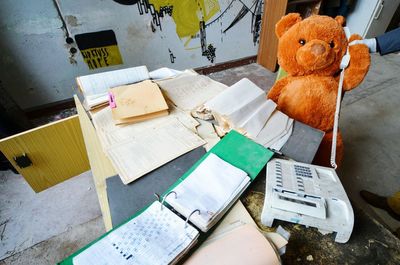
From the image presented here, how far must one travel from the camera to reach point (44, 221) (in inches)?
49.3

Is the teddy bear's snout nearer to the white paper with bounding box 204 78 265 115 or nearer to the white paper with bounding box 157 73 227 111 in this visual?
the white paper with bounding box 204 78 265 115

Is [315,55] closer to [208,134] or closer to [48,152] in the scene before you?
[208,134]

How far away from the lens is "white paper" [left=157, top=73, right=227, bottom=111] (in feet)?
3.17

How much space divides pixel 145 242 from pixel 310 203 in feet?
1.21

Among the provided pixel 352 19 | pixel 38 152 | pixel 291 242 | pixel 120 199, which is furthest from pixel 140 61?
pixel 352 19

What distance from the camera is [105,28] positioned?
5.93 feet

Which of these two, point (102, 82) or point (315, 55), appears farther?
point (102, 82)

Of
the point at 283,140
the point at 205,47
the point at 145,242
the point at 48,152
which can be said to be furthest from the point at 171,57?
the point at 145,242

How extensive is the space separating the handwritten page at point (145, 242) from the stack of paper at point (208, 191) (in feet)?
0.10

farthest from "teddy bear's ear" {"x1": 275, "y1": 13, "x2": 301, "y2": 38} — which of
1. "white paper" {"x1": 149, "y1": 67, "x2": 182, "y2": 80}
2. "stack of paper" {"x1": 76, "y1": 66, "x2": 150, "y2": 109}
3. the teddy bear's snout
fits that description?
"stack of paper" {"x1": 76, "y1": 66, "x2": 150, "y2": 109}

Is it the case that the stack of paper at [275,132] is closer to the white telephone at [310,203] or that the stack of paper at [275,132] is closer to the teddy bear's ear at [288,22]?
the white telephone at [310,203]

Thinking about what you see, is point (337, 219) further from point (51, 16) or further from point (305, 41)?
point (51, 16)

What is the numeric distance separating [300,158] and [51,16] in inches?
75.0

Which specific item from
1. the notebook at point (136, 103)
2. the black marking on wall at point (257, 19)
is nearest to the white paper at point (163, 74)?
the notebook at point (136, 103)
